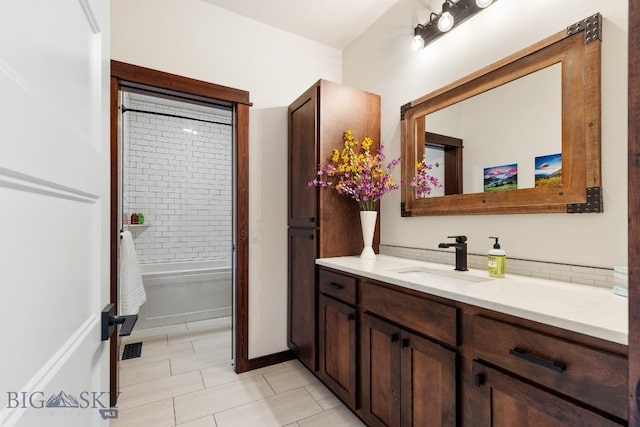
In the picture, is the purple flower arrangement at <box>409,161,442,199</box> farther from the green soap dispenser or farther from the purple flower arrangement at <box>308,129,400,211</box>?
the green soap dispenser

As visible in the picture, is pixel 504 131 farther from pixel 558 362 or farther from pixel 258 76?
pixel 258 76

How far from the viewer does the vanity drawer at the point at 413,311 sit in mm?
1193

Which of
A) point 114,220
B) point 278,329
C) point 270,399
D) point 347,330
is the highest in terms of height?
point 114,220

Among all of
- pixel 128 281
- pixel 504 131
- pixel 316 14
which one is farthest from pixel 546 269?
pixel 128 281

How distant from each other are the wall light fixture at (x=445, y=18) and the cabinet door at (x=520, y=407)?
1.90 meters

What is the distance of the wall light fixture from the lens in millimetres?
1755

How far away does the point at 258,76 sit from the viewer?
2.51 metres

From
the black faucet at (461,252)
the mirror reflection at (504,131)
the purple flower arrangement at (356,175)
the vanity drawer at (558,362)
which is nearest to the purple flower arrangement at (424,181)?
the mirror reflection at (504,131)

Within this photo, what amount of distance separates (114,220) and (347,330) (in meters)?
1.63

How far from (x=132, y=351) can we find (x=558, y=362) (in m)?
3.11

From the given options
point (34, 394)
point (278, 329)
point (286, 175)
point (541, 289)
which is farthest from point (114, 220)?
point (541, 289)

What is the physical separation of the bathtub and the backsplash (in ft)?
7.65

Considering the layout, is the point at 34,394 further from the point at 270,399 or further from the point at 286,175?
the point at 286,175

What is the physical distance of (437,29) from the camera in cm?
194
